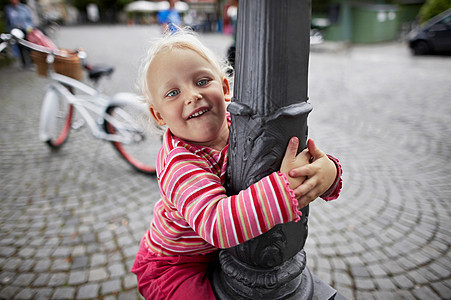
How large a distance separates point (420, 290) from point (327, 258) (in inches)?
25.1

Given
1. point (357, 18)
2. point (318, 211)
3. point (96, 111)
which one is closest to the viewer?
point (318, 211)

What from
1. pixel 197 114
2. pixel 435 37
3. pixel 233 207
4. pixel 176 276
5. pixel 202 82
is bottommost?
pixel 176 276

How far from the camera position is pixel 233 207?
3.08 ft

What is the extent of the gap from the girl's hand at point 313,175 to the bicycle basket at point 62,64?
3.81 metres

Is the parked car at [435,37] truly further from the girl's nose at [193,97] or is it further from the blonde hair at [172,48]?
the girl's nose at [193,97]

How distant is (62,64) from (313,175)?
4016 millimetres

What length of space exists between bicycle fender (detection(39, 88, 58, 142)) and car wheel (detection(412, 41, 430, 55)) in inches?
554

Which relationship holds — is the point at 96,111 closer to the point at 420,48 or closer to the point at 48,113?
the point at 48,113

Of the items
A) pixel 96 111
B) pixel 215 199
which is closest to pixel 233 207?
pixel 215 199

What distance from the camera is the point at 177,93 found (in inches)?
47.1

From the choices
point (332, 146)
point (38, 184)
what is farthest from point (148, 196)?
point (332, 146)

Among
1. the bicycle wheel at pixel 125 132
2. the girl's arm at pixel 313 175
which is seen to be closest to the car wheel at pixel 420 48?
the bicycle wheel at pixel 125 132

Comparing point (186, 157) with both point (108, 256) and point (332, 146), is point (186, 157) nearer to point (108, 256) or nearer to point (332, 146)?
point (108, 256)

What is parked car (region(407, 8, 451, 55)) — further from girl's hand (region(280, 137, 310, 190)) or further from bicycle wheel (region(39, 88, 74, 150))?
girl's hand (region(280, 137, 310, 190))
